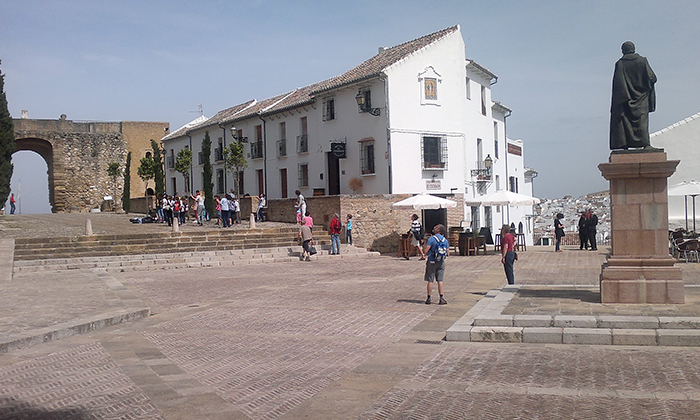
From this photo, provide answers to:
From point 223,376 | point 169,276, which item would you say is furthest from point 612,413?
point 169,276

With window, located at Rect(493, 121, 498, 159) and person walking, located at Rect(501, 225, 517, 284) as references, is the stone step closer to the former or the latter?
person walking, located at Rect(501, 225, 517, 284)

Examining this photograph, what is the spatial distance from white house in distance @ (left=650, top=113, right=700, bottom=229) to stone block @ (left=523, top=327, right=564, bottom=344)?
23825mm

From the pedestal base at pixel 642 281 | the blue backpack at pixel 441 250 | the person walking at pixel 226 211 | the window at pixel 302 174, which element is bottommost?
the pedestal base at pixel 642 281

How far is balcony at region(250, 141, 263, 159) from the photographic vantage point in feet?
118

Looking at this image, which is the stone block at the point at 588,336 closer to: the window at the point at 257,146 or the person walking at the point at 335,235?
the person walking at the point at 335,235

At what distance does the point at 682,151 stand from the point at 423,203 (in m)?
13.8

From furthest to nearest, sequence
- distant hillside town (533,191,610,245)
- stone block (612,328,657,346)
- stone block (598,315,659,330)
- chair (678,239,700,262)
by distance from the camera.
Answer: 1. distant hillside town (533,191,610,245)
2. chair (678,239,700,262)
3. stone block (598,315,659,330)
4. stone block (612,328,657,346)

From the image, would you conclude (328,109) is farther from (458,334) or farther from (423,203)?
(458,334)

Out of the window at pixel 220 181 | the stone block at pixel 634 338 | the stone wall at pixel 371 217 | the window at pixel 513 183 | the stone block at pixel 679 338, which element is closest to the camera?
the stone block at pixel 679 338

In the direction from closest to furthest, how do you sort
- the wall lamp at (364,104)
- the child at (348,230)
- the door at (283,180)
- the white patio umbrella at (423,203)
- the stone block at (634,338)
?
the stone block at (634,338), the white patio umbrella at (423,203), the child at (348,230), the wall lamp at (364,104), the door at (283,180)

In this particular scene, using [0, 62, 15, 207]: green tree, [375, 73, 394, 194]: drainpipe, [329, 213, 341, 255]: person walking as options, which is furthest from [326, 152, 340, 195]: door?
[0, 62, 15, 207]: green tree

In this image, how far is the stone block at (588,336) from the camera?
7521 millimetres

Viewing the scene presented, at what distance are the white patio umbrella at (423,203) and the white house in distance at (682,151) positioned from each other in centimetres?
1143

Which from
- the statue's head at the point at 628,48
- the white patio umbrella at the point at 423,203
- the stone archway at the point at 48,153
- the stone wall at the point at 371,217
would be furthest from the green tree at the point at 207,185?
the statue's head at the point at 628,48
